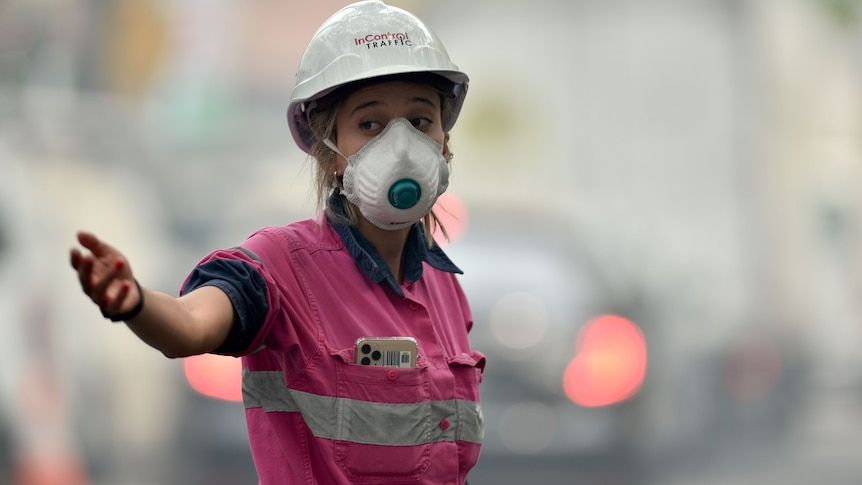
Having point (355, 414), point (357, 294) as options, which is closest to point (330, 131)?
point (357, 294)

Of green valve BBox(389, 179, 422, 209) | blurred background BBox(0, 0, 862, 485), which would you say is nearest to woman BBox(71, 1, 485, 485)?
green valve BBox(389, 179, 422, 209)

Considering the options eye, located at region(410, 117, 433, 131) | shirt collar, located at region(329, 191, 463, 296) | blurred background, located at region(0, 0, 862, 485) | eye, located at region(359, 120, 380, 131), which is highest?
blurred background, located at region(0, 0, 862, 485)

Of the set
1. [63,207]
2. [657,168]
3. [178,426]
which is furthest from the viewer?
[657,168]

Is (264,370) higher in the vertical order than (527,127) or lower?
lower

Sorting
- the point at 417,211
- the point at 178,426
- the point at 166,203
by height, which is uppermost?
the point at 166,203

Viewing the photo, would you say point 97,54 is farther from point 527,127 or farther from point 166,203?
point 527,127

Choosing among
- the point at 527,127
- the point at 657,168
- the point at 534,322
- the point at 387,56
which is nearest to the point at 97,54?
the point at 527,127

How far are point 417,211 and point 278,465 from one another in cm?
49

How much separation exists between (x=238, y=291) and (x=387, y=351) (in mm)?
325

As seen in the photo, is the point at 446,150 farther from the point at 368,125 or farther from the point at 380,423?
the point at 380,423

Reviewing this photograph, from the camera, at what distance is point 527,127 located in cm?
1755

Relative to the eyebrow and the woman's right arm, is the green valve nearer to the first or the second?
the eyebrow

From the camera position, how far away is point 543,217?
855 cm

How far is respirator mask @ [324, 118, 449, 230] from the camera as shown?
283cm
